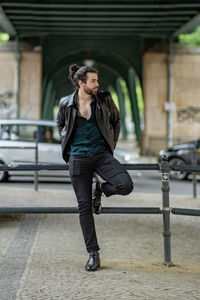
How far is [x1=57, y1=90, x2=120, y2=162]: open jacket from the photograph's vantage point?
4199 millimetres

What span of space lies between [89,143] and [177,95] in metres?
22.4

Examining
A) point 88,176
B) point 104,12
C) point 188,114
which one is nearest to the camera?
point 88,176

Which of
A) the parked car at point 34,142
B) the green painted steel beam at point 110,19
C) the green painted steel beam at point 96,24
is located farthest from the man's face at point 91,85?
the green painted steel beam at point 96,24

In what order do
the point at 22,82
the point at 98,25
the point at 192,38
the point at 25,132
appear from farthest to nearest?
the point at 192,38 → the point at 22,82 → the point at 98,25 → the point at 25,132

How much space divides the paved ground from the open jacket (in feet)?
3.36

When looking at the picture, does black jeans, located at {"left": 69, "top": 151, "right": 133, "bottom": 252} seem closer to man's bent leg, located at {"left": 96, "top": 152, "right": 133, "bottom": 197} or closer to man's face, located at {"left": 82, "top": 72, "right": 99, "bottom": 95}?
man's bent leg, located at {"left": 96, "top": 152, "right": 133, "bottom": 197}

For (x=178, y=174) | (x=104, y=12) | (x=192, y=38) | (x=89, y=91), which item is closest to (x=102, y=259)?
(x=89, y=91)

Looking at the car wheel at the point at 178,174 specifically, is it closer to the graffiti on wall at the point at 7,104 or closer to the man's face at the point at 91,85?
the man's face at the point at 91,85

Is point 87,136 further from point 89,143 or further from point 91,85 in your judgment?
point 91,85

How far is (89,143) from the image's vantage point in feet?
13.9

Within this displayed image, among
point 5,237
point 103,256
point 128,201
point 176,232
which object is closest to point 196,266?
point 103,256

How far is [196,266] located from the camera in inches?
181

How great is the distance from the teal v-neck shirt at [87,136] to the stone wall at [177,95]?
852 inches

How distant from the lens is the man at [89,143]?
13.8 ft
